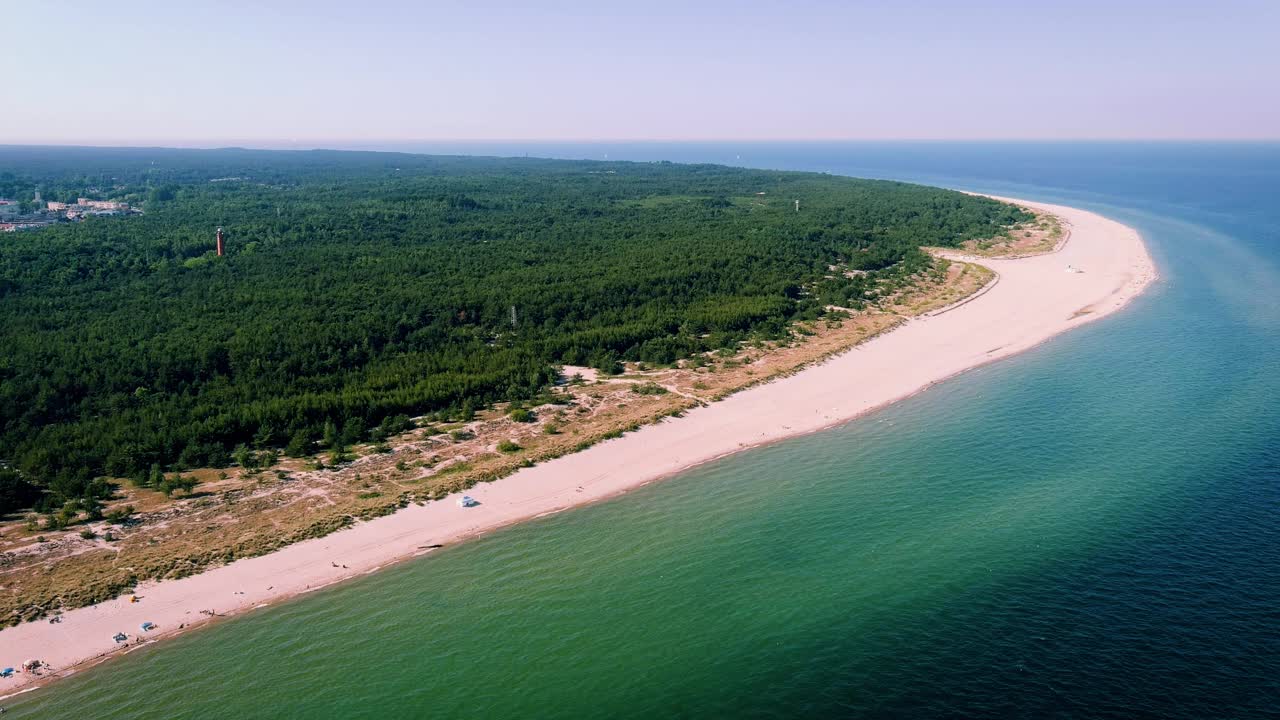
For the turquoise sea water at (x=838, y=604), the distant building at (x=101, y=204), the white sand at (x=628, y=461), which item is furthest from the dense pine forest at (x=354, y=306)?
the turquoise sea water at (x=838, y=604)

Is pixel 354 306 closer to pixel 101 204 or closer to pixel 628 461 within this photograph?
pixel 628 461

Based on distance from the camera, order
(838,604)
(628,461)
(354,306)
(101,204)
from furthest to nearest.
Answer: (101,204) < (354,306) < (628,461) < (838,604)

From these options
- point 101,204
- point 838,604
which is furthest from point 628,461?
point 101,204

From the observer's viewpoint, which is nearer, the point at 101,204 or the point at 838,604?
the point at 838,604

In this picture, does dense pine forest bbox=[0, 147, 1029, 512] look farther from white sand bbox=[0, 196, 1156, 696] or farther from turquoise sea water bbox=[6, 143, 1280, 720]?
turquoise sea water bbox=[6, 143, 1280, 720]

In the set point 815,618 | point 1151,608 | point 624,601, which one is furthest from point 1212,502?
point 624,601

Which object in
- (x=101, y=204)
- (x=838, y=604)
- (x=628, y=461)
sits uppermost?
(x=101, y=204)

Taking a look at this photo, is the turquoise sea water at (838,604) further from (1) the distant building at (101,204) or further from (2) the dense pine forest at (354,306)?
(1) the distant building at (101,204)
